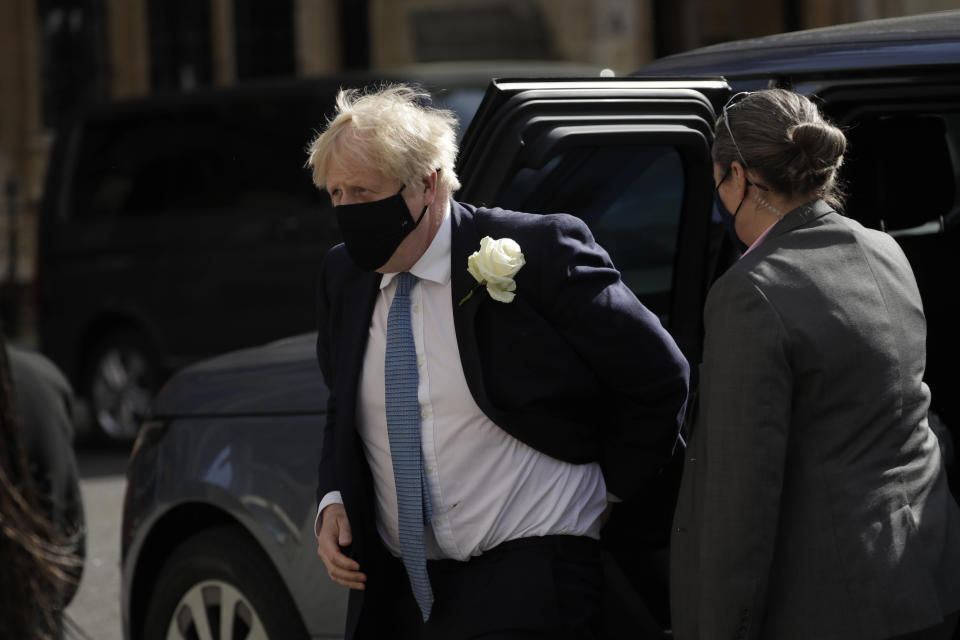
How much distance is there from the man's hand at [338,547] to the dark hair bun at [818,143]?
108 cm

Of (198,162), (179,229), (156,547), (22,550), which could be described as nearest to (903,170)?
(156,547)

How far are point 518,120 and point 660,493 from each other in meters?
0.80

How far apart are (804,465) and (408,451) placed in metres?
0.73

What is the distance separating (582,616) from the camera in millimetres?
2646

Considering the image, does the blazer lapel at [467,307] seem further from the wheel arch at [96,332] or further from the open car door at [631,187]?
the wheel arch at [96,332]

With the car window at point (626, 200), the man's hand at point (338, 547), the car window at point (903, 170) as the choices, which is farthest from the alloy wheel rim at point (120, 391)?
the man's hand at point (338, 547)

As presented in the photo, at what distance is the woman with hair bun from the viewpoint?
2285mm

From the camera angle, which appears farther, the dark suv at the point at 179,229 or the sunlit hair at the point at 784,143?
the dark suv at the point at 179,229

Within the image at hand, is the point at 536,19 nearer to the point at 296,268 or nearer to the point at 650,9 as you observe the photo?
the point at 650,9

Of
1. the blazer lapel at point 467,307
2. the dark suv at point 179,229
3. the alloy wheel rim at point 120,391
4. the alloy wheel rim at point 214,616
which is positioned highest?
the blazer lapel at point 467,307

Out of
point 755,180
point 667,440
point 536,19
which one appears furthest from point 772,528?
point 536,19

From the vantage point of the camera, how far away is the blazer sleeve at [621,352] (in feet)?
8.55

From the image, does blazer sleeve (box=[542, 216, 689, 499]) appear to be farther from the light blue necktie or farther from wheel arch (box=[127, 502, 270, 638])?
wheel arch (box=[127, 502, 270, 638])

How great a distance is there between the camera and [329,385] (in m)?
3.00
